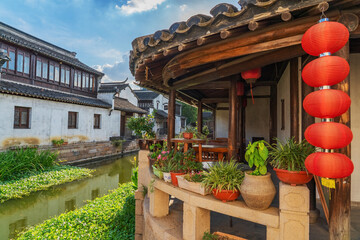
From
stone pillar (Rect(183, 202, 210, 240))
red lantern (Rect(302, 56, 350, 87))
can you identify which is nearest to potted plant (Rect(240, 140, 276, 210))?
stone pillar (Rect(183, 202, 210, 240))

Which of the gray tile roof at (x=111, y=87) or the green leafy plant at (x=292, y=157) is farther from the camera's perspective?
the gray tile roof at (x=111, y=87)

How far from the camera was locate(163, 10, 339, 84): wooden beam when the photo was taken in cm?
225

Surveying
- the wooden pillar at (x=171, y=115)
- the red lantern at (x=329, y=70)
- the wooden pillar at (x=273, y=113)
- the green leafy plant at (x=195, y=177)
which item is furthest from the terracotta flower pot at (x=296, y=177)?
the wooden pillar at (x=273, y=113)

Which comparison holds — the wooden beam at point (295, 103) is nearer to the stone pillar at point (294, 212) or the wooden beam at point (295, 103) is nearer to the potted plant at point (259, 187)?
the potted plant at point (259, 187)

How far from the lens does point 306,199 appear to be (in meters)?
2.00

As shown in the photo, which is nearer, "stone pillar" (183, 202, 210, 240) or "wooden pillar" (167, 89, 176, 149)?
"stone pillar" (183, 202, 210, 240)

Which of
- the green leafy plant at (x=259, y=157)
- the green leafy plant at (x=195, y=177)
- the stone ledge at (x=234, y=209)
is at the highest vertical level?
the green leafy plant at (x=259, y=157)

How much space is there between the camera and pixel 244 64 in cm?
347

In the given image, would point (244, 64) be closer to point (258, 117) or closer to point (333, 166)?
point (333, 166)

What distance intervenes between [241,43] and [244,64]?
34.9 inches

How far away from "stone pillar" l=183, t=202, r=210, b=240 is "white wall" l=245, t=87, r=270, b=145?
668cm

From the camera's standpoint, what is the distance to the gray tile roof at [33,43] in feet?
41.4

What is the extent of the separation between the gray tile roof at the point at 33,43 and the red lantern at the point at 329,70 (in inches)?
575

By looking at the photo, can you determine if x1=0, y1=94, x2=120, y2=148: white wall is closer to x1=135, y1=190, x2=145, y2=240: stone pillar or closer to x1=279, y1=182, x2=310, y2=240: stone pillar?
x1=135, y1=190, x2=145, y2=240: stone pillar
